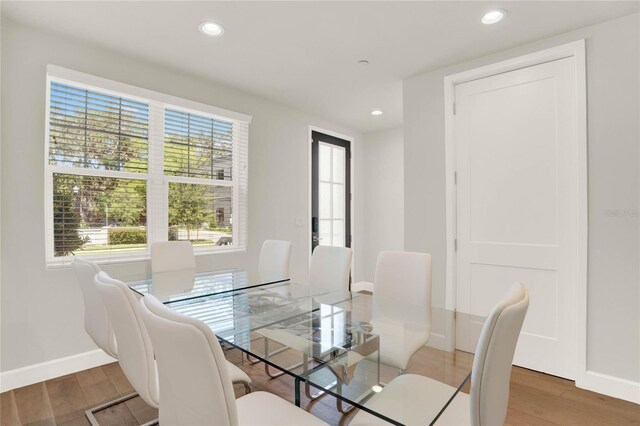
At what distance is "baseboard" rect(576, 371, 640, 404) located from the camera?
7.24 feet

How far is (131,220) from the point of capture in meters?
2.91

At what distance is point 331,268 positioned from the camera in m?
2.70

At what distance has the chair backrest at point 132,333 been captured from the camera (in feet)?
4.12

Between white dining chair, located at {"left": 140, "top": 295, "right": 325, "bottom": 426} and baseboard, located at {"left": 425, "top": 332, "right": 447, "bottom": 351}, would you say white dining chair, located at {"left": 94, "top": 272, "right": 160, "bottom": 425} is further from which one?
baseboard, located at {"left": 425, "top": 332, "right": 447, "bottom": 351}

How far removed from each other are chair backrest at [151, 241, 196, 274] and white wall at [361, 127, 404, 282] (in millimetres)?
2959

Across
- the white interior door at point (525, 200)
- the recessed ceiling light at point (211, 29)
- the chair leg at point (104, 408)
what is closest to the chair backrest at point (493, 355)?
the white interior door at point (525, 200)

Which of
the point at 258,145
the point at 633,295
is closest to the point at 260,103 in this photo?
the point at 258,145

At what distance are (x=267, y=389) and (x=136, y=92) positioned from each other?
2627 millimetres

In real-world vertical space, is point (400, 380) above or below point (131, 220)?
below

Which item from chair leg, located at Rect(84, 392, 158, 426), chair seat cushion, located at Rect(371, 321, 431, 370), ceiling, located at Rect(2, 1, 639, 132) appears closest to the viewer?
chair seat cushion, located at Rect(371, 321, 431, 370)

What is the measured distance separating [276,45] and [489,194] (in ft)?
7.06

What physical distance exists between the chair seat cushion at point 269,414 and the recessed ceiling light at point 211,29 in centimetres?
235

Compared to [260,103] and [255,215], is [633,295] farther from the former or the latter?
[260,103]

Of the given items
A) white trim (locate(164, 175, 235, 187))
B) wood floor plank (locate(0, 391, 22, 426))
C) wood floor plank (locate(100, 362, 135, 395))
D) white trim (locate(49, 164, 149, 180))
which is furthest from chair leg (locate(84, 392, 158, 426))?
white trim (locate(164, 175, 235, 187))
